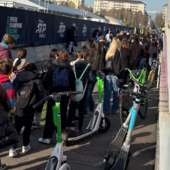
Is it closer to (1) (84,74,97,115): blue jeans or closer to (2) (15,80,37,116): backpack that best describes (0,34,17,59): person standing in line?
(2) (15,80,37,116): backpack

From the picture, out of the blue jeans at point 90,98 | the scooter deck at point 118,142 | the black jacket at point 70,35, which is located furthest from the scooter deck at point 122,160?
the black jacket at point 70,35

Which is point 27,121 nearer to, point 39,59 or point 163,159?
point 163,159

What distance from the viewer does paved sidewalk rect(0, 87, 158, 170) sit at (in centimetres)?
476

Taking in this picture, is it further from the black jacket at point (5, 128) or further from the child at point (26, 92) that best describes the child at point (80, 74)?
the black jacket at point (5, 128)

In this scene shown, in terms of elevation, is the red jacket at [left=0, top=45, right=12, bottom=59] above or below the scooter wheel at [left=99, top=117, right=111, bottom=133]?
above

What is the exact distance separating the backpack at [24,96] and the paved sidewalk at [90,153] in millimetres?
758

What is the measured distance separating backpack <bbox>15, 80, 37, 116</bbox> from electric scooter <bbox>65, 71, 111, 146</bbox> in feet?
3.12

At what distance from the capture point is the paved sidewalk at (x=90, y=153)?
476cm

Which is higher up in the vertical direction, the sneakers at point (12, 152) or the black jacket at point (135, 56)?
the black jacket at point (135, 56)

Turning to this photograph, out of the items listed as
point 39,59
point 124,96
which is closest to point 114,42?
point 124,96

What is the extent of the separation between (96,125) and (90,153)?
2.48 feet

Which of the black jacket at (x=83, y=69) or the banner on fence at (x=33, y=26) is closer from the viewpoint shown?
the black jacket at (x=83, y=69)

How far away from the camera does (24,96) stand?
4738 mm

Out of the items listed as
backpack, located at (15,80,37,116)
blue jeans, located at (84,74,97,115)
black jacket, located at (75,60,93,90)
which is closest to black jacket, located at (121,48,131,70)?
blue jeans, located at (84,74,97,115)
